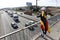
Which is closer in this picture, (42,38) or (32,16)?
(42,38)

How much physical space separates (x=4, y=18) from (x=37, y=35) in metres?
1.15

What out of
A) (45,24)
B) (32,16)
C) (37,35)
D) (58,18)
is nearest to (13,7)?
(32,16)

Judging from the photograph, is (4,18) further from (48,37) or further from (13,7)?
(48,37)

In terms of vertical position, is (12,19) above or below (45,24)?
below

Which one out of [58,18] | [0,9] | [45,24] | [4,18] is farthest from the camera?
[58,18]

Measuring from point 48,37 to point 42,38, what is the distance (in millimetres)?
158

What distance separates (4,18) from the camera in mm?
3291

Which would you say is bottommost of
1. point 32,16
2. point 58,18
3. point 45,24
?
point 58,18

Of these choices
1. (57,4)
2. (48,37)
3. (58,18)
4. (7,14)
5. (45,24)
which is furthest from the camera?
(58,18)

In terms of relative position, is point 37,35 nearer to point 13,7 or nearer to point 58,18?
point 13,7

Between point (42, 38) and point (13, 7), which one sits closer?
point (42, 38)

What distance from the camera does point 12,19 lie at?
3104 millimetres

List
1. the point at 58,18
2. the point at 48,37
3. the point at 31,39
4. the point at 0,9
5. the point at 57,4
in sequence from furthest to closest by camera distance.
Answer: the point at 58,18, the point at 57,4, the point at 0,9, the point at 48,37, the point at 31,39

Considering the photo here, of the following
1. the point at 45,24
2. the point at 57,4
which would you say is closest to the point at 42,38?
the point at 45,24
